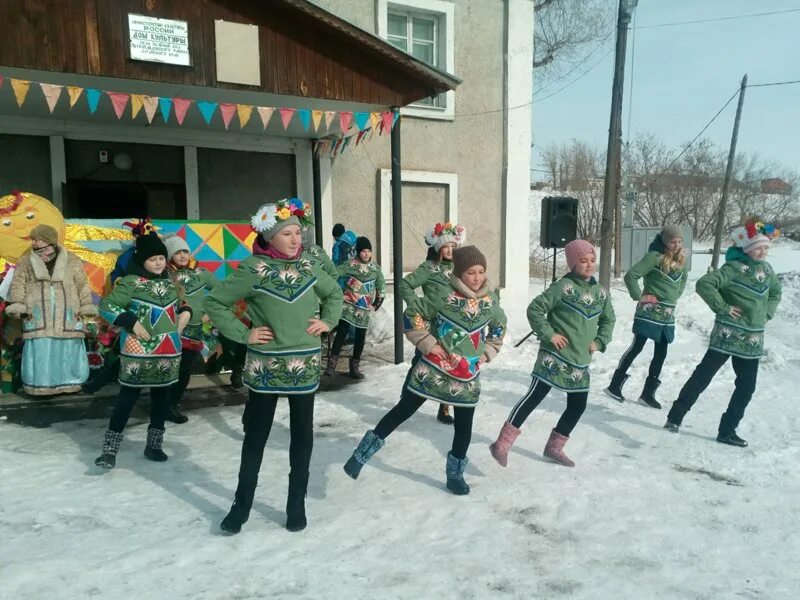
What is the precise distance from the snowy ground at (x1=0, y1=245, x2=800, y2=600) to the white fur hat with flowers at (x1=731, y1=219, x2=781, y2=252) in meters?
1.64

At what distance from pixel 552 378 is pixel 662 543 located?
1329 mm

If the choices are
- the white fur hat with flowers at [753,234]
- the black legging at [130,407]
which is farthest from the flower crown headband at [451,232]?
the black legging at [130,407]

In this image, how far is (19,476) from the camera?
4.11 meters

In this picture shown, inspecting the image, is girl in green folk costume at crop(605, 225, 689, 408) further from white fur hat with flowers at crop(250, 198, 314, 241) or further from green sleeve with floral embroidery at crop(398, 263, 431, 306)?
white fur hat with flowers at crop(250, 198, 314, 241)

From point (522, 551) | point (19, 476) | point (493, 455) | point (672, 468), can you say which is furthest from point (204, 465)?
point (672, 468)

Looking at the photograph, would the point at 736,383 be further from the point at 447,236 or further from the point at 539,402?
the point at 447,236

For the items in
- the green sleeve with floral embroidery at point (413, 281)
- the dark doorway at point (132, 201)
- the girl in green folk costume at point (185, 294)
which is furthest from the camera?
the dark doorway at point (132, 201)

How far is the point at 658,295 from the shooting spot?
241 inches

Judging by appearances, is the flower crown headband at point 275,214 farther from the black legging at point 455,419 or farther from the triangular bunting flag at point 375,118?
the triangular bunting flag at point 375,118

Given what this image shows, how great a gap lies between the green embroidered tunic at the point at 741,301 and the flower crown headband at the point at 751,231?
0.51 feet

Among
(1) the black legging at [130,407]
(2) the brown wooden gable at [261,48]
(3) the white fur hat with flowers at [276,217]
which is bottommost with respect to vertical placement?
(1) the black legging at [130,407]

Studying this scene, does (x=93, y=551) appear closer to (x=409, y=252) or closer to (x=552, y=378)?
(x=552, y=378)

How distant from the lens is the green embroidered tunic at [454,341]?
370cm

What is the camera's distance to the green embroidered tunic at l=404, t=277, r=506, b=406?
12.1 ft
